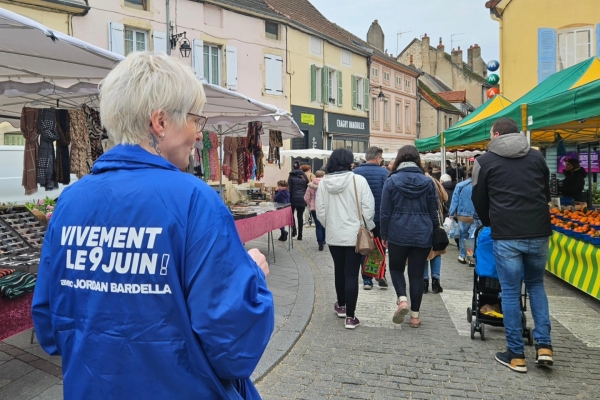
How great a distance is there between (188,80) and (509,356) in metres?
3.60

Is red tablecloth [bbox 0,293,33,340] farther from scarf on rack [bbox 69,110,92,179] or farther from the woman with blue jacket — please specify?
the woman with blue jacket

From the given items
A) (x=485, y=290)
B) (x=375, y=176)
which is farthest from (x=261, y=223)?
(x=485, y=290)

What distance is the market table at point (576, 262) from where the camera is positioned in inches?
222

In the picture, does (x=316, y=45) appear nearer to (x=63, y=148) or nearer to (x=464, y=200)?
(x=464, y=200)

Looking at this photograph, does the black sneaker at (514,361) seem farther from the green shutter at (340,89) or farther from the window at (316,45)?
the green shutter at (340,89)

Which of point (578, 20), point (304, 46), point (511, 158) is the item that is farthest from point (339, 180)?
point (304, 46)

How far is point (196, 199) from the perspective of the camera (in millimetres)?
1264

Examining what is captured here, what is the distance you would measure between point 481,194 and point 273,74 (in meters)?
18.5

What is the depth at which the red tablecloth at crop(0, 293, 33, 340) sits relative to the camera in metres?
3.25

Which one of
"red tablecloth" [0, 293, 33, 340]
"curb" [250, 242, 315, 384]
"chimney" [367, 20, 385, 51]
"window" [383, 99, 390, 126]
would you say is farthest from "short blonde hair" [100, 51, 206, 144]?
"chimney" [367, 20, 385, 51]

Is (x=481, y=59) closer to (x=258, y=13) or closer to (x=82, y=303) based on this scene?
(x=258, y=13)

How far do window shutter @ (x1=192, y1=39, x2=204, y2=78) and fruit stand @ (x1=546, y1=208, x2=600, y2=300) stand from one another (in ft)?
46.1

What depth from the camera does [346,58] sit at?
26.4 meters

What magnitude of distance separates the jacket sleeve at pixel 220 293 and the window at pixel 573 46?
1611 centimetres
